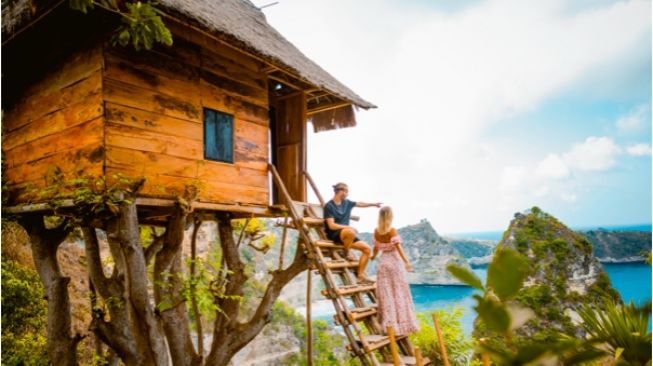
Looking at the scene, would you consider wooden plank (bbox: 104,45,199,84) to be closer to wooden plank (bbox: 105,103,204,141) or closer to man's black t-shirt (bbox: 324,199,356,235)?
wooden plank (bbox: 105,103,204,141)

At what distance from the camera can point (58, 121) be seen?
5086mm

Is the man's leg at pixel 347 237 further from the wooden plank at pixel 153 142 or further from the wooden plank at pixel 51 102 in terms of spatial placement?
the wooden plank at pixel 51 102

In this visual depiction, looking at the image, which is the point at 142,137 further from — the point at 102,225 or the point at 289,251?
the point at 289,251

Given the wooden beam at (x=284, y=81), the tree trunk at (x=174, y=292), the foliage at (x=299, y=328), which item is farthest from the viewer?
the foliage at (x=299, y=328)

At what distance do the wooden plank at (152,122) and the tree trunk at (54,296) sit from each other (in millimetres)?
2462

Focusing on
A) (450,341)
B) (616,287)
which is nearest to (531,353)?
(450,341)

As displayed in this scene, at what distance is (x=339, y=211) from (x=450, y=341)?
3719 mm

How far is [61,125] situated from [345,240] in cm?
410

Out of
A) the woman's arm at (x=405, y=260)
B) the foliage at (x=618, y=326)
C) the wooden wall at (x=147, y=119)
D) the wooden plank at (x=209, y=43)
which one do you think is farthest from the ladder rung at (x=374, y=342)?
the wooden plank at (x=209, y=43)

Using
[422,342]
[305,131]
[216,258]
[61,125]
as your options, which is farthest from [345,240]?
[216,258]

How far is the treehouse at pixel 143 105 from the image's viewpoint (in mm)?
4539

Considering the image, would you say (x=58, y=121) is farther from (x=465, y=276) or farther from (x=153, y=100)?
(x=465, y=276)

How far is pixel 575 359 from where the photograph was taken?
0.69 m

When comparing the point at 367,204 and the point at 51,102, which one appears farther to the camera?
the point at 367,204
